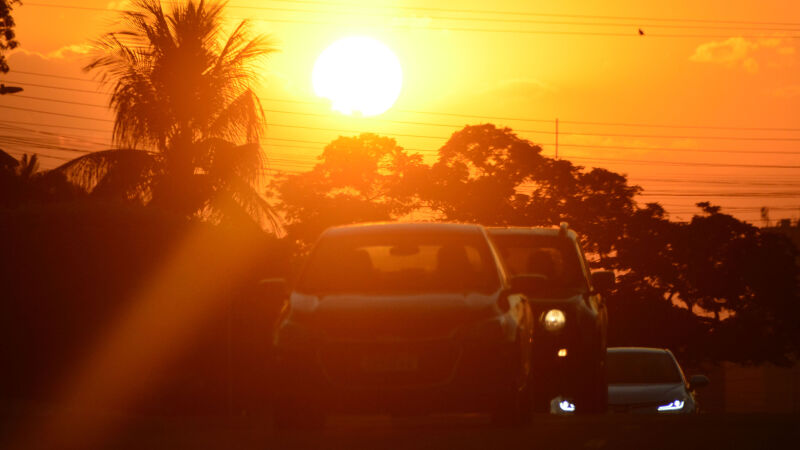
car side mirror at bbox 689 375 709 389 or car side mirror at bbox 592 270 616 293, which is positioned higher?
car side mirror at bbox 592 270 616 293

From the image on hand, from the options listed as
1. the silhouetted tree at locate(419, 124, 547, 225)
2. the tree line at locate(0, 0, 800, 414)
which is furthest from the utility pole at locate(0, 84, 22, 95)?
the silhouetted tree at locate(419, 124, 547, 225)

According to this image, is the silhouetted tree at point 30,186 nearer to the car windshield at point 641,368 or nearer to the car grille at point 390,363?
the car windshield at point 641,368

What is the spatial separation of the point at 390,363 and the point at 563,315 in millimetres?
4755

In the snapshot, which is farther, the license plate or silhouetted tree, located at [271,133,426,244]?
silhouetted tree, located at [271,133,426,244]

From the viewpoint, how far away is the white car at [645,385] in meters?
20.2

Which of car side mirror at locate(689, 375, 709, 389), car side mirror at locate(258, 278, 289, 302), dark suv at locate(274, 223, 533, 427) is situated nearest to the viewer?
dark suv at locate(274, 223, 533, 427)

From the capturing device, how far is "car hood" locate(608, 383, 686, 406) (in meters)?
20.3

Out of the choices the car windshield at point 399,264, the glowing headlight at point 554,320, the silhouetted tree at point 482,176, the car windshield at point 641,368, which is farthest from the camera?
the silhouetted tree at point 482,176

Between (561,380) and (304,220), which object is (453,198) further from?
(561,380)

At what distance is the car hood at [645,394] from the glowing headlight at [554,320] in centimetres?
494

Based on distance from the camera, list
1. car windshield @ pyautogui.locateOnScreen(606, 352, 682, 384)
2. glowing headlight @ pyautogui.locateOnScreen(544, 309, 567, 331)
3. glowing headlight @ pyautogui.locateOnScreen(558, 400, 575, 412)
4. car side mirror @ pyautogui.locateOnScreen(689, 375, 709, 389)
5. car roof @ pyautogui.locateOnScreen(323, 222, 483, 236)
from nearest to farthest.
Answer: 1. car roof @ pyautogui.locateOnScreen(323, 222, 483, 236)
2. glowing headlight @ pyautogui.locateOnScreen(544, 309, 567, 331)
3. glowing headlight @ pyautogui.locateOnScreen(558, 400, 575, 412)
4. car windshield @ pyautogui.locateOnScreen(606, 352, 682, 384)
5. car side mirror @ pyautogui.locateOnScreen(689, 375, 709, 389)

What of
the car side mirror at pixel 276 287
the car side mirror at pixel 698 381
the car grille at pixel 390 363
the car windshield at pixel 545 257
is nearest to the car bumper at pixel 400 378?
the car grille at pixel 390 363

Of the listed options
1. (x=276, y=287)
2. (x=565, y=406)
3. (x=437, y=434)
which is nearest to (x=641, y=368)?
(x=565, y=406)

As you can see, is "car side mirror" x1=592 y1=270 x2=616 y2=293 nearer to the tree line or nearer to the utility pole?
the tree line
